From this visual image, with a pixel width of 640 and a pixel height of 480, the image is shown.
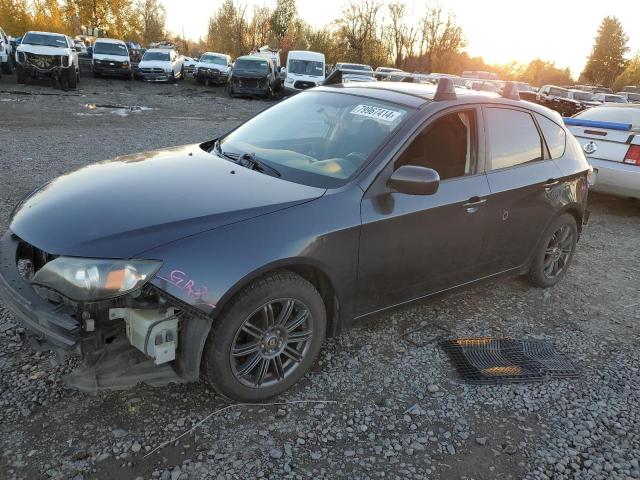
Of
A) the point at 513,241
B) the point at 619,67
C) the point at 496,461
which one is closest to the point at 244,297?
the point at 496,461

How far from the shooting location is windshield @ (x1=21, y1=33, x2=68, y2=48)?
19.1 meters

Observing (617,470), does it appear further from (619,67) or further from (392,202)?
(619,67)

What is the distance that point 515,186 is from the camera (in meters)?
3.88

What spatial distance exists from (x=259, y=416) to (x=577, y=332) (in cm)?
267

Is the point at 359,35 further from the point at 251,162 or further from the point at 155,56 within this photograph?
the point at 251,162

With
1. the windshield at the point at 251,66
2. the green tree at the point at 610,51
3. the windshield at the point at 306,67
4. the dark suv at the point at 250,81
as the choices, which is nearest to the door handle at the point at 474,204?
the dark suv at the point at 250,81

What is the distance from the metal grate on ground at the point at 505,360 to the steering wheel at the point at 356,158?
4.79ft

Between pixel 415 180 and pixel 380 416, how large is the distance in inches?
52.7

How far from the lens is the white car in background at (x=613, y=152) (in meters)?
6.92

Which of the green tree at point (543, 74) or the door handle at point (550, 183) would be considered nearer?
the door handle at point (550, 183)

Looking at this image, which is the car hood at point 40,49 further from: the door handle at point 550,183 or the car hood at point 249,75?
the door handle at point 550,183

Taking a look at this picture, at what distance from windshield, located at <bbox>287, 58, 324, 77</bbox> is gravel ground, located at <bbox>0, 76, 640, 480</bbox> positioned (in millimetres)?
21436

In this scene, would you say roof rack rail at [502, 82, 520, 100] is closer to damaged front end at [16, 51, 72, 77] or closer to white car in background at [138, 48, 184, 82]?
damaged front end at [16, 51, 72, 77]

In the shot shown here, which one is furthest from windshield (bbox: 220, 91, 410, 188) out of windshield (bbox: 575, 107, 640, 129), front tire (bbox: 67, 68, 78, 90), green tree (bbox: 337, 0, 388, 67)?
green tree (bbox: 337, 0, 388, 67)
